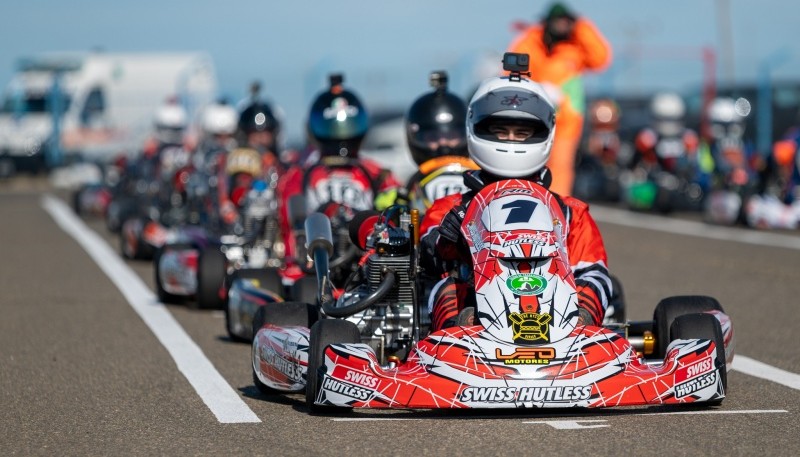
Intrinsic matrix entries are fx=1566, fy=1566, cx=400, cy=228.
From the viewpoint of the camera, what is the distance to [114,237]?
57.1 ft

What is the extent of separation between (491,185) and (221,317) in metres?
3.69

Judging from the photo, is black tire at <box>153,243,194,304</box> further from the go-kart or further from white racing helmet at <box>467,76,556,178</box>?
white racing helmet at <box>467,76,556,178</box>

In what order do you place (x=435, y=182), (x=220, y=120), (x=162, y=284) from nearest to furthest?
(x=435, y=182)
(x=162, y=284)
(x=220, y=120)

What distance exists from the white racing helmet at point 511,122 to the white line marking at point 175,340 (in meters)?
1.42

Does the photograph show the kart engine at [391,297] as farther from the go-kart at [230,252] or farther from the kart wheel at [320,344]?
the go-kart at [230,252]

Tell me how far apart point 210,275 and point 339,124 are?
1271 millimetres

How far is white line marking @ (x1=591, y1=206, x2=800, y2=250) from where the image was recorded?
1619cm

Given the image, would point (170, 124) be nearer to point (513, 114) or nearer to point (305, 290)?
point (305, 290)

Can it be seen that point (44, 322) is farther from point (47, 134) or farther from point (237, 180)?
point (47, 134)

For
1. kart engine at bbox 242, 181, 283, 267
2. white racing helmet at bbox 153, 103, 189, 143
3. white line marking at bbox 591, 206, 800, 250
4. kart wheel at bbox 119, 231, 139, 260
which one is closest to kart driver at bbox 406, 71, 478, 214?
kart engine at bbox 242, 181, 283, 267

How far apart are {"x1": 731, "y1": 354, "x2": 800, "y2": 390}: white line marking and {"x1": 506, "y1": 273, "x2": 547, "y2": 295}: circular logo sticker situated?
1.44 meters

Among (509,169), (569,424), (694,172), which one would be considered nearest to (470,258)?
(509,169)

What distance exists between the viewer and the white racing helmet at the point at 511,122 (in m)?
6.43

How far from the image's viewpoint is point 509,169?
6422 mm
